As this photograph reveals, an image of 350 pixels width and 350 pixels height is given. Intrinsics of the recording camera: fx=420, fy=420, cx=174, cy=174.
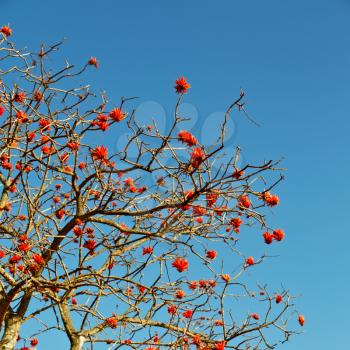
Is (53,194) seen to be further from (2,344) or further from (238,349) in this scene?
(238,349)

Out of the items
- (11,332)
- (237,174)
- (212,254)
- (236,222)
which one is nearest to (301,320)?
(212,254)

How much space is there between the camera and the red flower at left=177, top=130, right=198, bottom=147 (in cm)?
354

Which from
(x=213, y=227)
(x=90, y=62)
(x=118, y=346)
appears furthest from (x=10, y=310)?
(x=90, y=62)

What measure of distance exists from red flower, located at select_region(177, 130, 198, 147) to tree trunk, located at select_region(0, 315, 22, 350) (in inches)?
142

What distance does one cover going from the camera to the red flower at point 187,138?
354 centimetres

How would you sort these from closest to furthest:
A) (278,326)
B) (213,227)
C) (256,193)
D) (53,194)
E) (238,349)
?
(256,193) < (213,227) < (238,349) < (278,326) < (53,194)

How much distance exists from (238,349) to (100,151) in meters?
3.39

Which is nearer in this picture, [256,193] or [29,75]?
[256,193]

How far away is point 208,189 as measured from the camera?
3.78 m

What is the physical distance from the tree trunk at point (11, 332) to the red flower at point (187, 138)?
3603 millimetres

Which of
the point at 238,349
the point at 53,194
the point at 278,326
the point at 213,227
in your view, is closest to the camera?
the point at 213,227

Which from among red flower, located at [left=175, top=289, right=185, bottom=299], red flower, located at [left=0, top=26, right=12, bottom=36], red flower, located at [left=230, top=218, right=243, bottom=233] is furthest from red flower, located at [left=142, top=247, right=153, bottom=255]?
red flower, located at [left=0, top=26, right=12, bottom=36]

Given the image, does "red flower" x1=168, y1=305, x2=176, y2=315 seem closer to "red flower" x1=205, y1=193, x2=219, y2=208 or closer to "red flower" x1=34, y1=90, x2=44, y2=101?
"red flower" x1=205, y1=193, x2=219, y2=208

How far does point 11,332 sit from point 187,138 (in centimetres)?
372
